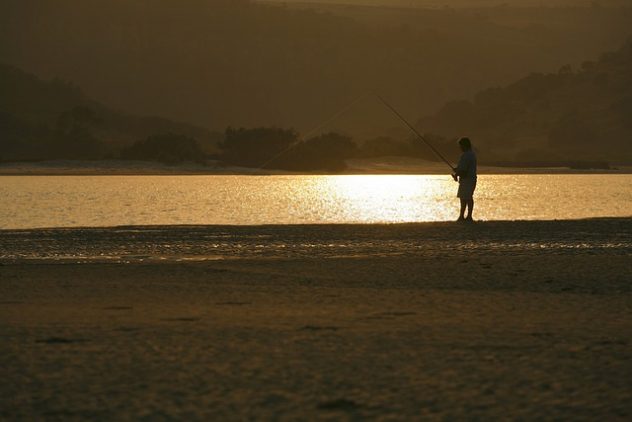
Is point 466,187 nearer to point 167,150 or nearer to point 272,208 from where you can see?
point 272,208

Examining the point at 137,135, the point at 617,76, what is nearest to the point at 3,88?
the point at 137,135

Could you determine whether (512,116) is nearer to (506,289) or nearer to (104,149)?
(104,149)

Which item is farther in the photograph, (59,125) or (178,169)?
(59,125)

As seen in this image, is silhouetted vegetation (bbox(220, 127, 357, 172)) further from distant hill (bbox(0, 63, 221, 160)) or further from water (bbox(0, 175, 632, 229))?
water (bbox(0, 175, 632, 229))

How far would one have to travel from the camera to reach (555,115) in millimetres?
146875

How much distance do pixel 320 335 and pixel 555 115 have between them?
466 ft

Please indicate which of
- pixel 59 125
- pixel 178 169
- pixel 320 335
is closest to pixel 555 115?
pixel 59 125

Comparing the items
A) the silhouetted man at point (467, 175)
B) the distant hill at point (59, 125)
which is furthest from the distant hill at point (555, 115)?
the silhouetted man at point (467, 175)

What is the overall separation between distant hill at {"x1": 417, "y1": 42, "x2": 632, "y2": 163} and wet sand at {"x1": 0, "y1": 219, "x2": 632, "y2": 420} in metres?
110

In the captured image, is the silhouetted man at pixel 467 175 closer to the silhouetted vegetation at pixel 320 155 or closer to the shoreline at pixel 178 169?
the shoreline at pixel 178 169

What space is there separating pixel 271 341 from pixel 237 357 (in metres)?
0.63

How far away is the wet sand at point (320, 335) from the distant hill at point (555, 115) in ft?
360

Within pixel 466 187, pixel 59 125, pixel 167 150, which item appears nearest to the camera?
pixel 466 187

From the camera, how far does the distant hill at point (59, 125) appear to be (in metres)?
101
